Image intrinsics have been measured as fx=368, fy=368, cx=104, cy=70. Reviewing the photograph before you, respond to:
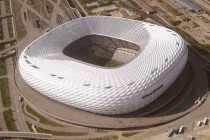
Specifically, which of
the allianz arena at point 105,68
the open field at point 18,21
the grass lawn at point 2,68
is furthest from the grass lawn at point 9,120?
the open field at point 18,21

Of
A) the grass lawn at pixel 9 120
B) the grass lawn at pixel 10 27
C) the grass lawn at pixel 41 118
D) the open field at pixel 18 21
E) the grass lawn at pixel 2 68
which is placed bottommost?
the grass lawn at pixel 9 120

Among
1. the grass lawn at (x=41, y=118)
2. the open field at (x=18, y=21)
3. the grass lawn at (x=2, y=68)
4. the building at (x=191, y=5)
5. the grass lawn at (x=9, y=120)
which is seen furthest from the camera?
the building at (x=191, y=5)

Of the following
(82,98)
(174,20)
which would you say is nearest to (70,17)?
(174,20)

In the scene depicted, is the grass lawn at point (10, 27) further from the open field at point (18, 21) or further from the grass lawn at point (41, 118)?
the grass lawn at point (41, 118)

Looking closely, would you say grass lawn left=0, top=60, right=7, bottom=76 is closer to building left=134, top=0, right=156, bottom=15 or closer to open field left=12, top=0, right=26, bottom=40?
open field left=12, top=0, right=26, bottom=40

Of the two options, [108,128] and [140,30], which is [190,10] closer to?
[140,30]

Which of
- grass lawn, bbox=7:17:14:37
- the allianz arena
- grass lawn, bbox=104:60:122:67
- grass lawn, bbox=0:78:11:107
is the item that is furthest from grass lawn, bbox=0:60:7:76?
grass lawn, bbox=104:60:122:67

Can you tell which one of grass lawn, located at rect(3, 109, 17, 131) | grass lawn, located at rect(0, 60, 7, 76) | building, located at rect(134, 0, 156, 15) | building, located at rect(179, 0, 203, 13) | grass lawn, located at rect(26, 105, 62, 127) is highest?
building, located at rect(179, 0, 203, 13)
